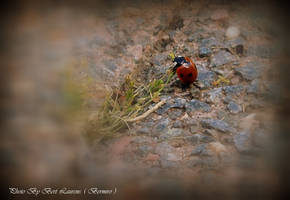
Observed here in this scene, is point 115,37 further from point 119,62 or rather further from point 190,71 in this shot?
point 190,71

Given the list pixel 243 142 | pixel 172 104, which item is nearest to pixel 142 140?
pixel 172 104

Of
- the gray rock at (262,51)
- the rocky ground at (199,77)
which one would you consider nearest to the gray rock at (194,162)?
the rocky ground at (199,77)

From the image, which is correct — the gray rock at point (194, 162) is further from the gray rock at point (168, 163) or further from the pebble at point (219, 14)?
the pebble at point (219, 14)

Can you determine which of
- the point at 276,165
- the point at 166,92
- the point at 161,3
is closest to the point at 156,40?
the point at 161,3

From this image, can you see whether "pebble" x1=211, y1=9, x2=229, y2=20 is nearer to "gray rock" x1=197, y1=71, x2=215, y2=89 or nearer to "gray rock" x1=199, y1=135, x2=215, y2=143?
"gray rock" x1=197, y1=71, x2=215, y2=89

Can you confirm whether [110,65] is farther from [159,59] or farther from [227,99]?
[227,99]

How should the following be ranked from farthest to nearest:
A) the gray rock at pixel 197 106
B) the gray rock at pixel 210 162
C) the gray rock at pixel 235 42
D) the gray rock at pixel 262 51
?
1. the gray rock at pixel 235 42
2. the gray rock at pixel 262 51
3. the gray rock at pixel 197 106
4. the gray rock at pixel 210 162
